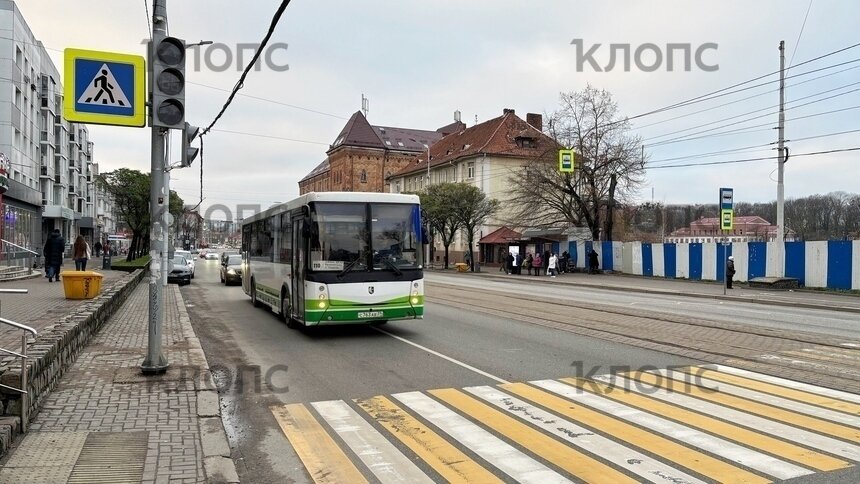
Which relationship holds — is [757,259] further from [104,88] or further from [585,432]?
[104,88]

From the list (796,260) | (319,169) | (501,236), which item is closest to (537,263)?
(501,236)

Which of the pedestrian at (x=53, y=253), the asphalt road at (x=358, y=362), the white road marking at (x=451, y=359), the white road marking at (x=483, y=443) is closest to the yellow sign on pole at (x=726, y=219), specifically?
the asphalt road at (x=358, y=362)

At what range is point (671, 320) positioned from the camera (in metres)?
15.1

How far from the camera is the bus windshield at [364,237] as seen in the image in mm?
12094

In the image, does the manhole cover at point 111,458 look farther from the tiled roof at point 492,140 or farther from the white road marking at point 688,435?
the tiled roof at point 492,140

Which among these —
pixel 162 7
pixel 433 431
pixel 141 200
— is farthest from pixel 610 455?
pixel 141 200

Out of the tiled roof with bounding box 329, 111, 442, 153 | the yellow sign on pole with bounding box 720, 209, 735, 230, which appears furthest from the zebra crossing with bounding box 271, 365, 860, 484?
the tiled roof with bounding box 329, 111, 442, 153

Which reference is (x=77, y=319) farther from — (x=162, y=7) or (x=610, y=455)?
(x=610, y=455)

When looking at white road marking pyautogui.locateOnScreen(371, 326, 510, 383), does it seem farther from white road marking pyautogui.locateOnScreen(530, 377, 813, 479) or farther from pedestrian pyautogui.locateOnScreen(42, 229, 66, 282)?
pedestrian pyautogui.locateOnScreen(42, 229, 66, 282)

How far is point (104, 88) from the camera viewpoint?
7.64m

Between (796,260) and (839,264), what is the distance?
214cm

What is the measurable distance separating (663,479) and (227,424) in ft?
13.8

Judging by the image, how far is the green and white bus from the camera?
11977mm

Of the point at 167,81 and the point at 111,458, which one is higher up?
the point at 167,81
